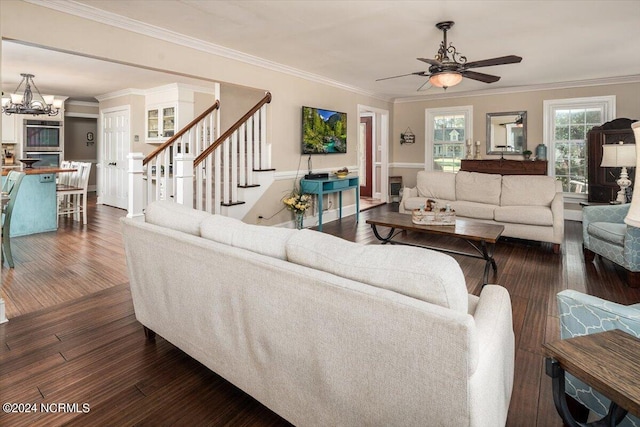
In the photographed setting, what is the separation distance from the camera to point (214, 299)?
172cm

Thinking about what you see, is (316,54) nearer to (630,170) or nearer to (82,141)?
(630,170)

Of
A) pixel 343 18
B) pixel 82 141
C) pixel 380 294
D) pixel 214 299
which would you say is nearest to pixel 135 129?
pixel 82 141

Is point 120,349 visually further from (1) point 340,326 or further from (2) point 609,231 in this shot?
(2) point 609,231

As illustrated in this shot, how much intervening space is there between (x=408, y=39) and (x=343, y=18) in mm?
989

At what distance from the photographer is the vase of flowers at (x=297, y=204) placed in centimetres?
556

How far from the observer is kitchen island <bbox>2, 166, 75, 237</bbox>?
203 inches

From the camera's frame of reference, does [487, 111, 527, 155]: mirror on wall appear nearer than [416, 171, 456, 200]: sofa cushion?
No

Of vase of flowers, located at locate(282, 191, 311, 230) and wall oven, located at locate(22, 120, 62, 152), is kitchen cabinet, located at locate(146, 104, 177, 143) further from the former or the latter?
vase of flowers, located at locate(282, 191, 311, 230)

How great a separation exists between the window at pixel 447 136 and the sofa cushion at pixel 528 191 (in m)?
2.76

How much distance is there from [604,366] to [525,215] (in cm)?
409

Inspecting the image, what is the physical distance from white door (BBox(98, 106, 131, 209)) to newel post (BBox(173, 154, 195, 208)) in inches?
175

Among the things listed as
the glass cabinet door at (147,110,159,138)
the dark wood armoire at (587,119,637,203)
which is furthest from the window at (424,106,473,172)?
the glass cabinet door at (147,110,159,138)

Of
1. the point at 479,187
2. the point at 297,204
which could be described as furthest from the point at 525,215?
the point at 297,204

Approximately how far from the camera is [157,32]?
3766 millimetres
